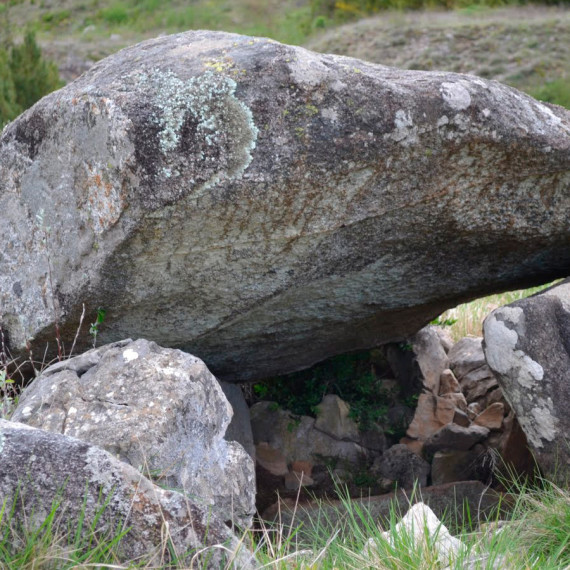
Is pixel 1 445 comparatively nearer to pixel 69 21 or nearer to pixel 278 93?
pixel 278 93

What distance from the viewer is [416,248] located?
11.9ft

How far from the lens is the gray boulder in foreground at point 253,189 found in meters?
3.05

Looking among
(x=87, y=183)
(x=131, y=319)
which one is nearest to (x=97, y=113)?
(x=87, y=183)

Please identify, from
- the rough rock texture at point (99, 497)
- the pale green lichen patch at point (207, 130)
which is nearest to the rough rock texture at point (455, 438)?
the pale green lichen patch at point (207, 130)

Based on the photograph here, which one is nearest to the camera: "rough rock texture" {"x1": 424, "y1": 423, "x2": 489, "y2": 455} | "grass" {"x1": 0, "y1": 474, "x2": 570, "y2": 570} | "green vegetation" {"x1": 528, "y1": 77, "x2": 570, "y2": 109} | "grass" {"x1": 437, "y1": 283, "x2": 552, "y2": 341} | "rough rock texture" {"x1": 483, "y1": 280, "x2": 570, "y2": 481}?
"grass" {"x1": 0, "y1": 474, "x2": 570, "y2": 570}

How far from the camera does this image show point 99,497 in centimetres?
212

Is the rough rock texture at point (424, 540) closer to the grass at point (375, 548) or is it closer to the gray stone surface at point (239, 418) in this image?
the grass at point (375, 548)

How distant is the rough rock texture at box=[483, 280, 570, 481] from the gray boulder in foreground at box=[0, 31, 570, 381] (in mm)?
381

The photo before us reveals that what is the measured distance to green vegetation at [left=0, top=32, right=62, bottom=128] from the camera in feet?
30.0

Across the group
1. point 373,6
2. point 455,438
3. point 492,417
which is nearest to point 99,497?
point 455,438

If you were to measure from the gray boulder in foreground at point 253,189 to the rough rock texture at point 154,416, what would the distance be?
1.54 feet

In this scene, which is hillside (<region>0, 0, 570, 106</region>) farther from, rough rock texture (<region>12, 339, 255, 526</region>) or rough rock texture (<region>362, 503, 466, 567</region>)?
rough rock texture (<region>362, 503, 466, 567</region>)

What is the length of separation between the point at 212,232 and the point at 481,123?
3.60 feet

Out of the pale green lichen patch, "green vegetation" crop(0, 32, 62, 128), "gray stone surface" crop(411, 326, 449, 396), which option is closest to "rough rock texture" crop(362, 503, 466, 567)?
the pale green lichen patch
